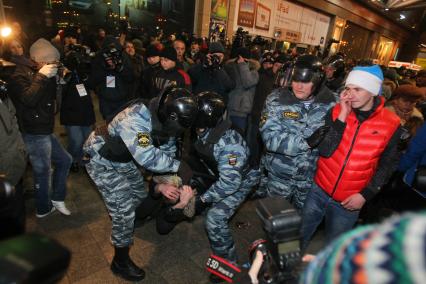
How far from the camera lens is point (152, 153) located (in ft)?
7.48

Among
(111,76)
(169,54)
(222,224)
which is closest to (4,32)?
(111,76)

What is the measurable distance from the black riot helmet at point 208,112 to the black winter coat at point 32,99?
1.71 m

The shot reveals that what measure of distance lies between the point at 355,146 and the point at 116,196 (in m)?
2.09

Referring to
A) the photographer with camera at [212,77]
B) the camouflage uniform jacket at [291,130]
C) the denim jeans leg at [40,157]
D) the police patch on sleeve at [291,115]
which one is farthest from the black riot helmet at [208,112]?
the photographer with camera at [212,77]

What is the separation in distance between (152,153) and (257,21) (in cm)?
1218

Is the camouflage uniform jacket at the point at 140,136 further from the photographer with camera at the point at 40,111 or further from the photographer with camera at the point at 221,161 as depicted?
the photographer with camera at the point at 40,111

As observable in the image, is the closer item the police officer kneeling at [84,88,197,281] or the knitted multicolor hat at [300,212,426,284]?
the knitted multicolor hat at [300,212,426,284]

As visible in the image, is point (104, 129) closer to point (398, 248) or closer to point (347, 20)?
point (398, 248)

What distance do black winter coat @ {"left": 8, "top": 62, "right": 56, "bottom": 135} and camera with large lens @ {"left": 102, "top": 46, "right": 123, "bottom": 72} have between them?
4.54 feet

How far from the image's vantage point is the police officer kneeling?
224 cm

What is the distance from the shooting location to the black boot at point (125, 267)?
2.67m

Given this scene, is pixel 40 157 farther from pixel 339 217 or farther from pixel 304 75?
pixel 339 217

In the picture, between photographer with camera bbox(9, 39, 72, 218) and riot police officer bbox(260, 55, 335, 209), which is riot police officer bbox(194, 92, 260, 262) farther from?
photographer with camera bbox(9, 39, 72, 218)

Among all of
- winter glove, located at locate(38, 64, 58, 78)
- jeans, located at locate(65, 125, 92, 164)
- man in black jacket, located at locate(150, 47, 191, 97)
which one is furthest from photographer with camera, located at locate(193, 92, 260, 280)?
jeans, located at locate(65, 125, 92, 164)
